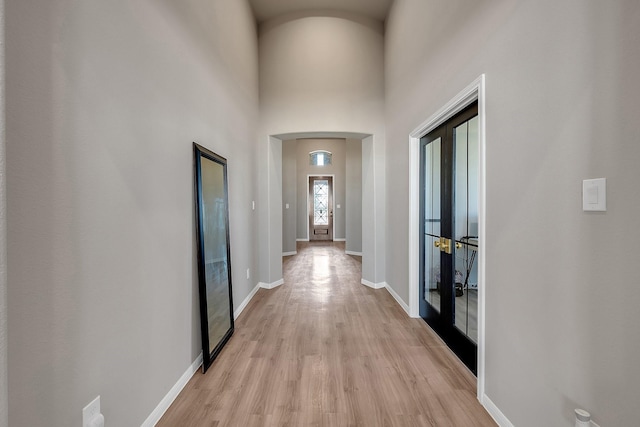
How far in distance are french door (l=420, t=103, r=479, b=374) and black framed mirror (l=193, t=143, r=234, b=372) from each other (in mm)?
2001

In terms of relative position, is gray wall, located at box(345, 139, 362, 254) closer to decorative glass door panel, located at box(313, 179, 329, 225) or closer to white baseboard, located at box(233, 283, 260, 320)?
decorative glass door panel, located at box(313, 179, 329, 225)

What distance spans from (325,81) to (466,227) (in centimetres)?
314

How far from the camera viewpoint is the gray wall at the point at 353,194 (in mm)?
7828

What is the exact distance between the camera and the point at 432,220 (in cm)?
302

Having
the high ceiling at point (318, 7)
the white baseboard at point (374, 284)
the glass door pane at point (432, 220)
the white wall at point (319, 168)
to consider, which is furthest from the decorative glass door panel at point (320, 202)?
the glass door pane at point (432, 220)

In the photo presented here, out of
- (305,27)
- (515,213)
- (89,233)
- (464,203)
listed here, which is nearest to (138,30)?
(89,233)

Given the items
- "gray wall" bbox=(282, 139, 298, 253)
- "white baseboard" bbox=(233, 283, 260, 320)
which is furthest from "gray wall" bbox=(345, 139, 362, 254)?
"white baseboard" bbox=(233, 283, 260, 320)

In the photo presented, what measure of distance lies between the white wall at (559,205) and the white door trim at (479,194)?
0.06 m

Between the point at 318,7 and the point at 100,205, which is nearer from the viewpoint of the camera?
the point at 100,205

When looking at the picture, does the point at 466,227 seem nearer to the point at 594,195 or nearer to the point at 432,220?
the point at 432,220

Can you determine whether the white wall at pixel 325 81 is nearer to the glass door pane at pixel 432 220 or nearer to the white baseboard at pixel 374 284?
the white baseboard at pixel 374 284

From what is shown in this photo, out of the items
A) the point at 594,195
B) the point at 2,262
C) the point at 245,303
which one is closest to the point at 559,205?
the point at 594,195

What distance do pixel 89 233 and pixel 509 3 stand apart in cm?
232

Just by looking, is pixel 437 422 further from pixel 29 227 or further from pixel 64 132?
pixel 64 132
